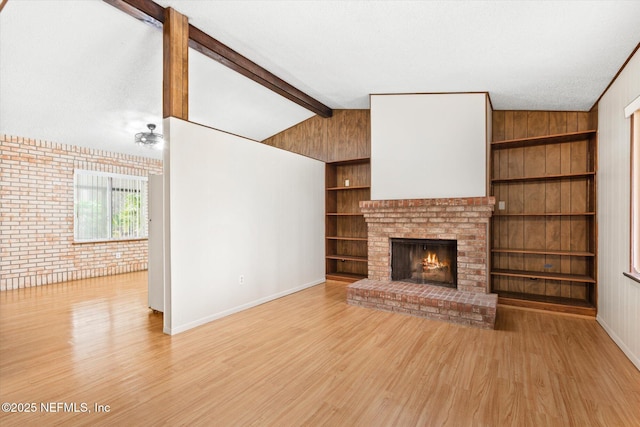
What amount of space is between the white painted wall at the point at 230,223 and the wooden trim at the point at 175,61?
0.17 meters

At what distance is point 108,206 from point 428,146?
610cm

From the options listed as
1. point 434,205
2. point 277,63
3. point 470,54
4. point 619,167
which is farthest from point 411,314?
point 277,63

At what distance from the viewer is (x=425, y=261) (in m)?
4.54

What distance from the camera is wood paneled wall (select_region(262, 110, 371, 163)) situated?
223 inches

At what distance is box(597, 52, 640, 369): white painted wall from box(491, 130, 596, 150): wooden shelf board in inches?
10.5

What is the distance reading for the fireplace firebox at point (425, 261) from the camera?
4.34 m

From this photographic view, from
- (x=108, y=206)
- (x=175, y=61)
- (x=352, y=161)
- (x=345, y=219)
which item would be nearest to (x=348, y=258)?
(x=345, y=219)

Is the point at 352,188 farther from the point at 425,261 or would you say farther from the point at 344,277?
the point at 425,261

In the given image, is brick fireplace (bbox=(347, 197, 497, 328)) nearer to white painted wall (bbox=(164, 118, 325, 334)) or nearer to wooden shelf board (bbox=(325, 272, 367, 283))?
wooden shelf board (bbox=(325, 272, 367, 283))

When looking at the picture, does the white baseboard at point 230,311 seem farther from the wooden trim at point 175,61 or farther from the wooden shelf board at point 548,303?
the wooden shelf board at point 548,303

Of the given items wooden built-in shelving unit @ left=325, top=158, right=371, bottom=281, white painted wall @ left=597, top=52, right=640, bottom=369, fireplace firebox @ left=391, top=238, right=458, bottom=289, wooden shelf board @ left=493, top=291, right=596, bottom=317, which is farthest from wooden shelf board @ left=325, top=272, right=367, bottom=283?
white painted wall @ left=597, top=52, right=640, bottom=369

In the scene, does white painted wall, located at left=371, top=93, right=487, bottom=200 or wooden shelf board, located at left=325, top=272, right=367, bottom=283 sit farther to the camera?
wooden shelf board, located at left=325, top=272, right=367, bottom=283

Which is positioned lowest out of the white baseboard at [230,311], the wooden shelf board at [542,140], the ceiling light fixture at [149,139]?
the white baseboard at [230,311]

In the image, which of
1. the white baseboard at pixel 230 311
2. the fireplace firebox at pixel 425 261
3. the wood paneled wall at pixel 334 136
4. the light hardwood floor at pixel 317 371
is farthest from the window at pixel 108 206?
the fireplace firebox at pixel 425 261
